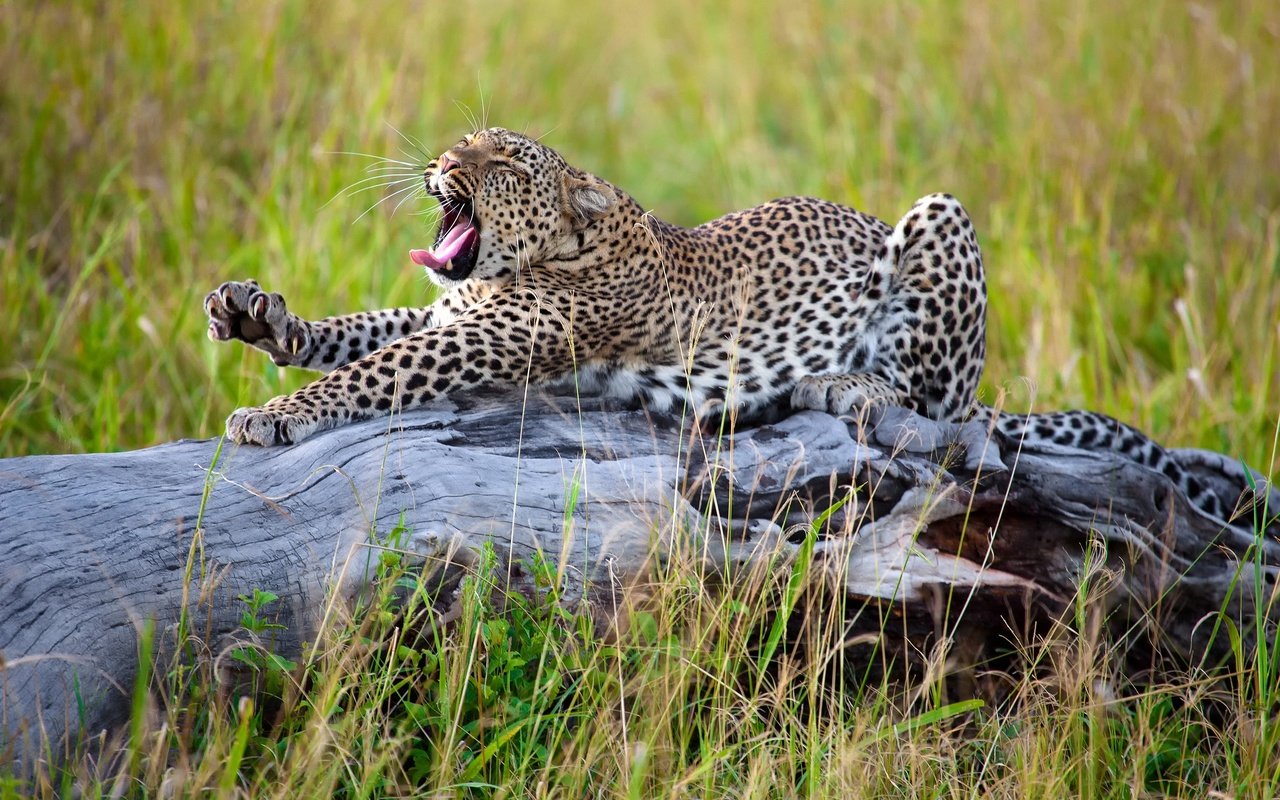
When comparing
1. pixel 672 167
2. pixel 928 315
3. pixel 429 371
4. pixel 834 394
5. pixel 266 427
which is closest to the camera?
pixel 266 427

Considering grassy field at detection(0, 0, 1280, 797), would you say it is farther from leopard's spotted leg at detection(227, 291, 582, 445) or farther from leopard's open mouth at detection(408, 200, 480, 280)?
leopard's spotted leg at detection(227, 291, 582, 445)

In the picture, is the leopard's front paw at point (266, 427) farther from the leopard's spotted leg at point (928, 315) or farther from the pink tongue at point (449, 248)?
the leopard's spotted leg at point (928, 315)

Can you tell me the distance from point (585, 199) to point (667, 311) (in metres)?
0.62

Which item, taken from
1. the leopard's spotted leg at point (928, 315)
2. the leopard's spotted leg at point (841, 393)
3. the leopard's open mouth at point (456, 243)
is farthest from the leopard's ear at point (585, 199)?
the leopard's spotted leg at point (928, 315)

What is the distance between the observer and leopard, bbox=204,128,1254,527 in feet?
16.7

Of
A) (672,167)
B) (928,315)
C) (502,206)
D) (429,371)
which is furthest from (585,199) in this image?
(672,167)

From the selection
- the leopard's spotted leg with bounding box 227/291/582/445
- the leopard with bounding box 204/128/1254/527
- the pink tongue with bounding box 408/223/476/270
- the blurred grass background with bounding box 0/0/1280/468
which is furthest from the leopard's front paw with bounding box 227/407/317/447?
the blurred grass background with bounding box 0/0/1280/468

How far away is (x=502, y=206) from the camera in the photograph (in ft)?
17.3

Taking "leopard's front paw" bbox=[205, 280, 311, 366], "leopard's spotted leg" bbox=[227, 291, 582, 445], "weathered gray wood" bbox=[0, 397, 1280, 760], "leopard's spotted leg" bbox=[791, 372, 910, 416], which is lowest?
"weathered gray wood" bbox=[0, 397, 1280, 760]

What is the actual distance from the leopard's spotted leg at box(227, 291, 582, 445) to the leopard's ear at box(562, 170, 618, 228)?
0.46m

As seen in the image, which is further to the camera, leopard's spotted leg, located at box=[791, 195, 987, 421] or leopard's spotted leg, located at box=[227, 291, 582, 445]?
leopard's spotted leg, located at box=[791, 195, 987, 421]

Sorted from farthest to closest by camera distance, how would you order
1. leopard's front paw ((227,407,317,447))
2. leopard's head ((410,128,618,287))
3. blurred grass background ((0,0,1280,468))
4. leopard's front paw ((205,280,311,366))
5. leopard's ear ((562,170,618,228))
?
blurred grass background ((0,0,1280,468)) → leopard's ear ((562,170,618,228)) → leopard's head ((410,128,618,287)) → leopard's front paw ((205,280,311,366)) → leopard's front paw ((227,407,317,447))

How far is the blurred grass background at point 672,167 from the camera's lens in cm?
671

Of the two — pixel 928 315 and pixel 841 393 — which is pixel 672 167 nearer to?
pixel 928 315
